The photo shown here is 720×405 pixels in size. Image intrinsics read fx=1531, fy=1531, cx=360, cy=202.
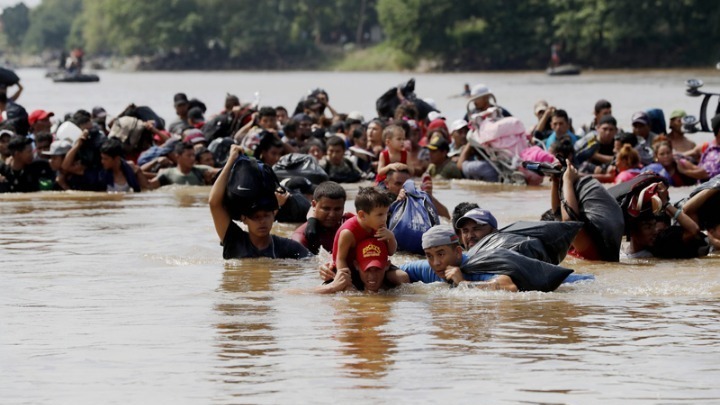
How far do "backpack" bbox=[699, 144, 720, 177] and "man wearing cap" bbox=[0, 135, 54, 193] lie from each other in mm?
7530

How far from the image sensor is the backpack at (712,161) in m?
17.1

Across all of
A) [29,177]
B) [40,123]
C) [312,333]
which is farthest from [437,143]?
[312,333]

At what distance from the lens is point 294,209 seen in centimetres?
1402

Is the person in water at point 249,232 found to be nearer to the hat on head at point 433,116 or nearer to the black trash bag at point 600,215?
the black trash bag at point 600,215

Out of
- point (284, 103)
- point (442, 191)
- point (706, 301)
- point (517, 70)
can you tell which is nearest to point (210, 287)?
point (706, 301)

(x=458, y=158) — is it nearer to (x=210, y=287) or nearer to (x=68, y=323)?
(x=210, y=287)

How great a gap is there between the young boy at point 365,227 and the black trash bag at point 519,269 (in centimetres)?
56

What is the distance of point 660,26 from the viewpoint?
281 ft

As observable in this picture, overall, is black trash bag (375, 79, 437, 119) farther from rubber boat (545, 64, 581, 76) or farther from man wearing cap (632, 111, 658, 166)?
rubber boat (545, 64, 581, 76)

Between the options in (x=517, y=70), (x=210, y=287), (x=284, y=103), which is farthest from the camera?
(x=517, y=70)

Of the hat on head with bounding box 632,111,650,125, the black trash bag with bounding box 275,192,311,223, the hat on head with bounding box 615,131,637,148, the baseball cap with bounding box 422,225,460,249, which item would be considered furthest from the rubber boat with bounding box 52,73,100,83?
the baseball cap with bounding box 422,225,460,249

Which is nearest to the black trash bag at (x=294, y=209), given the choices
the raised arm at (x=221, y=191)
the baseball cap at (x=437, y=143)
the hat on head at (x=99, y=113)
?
the raised arm at (x=221, y=191)

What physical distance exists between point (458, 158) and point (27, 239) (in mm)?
7559

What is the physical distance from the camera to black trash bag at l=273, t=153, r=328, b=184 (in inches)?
626
